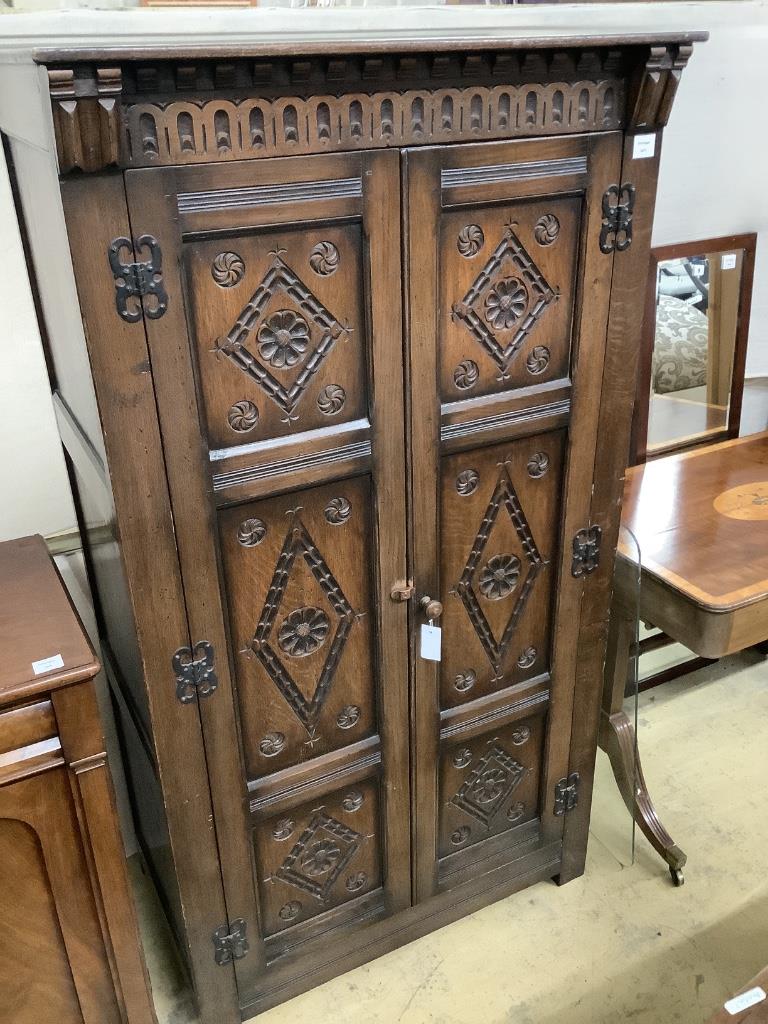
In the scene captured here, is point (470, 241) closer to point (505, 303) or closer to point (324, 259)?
point (505, 303)

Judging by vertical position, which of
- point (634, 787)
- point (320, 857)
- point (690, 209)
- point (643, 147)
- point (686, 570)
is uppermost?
point (643, 147)

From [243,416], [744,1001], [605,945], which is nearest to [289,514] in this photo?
[243,416]

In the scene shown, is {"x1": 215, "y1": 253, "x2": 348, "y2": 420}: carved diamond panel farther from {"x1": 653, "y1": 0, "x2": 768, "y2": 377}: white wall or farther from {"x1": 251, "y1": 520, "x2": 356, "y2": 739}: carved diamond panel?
{"x1": 653, "y1": 0, "x2": 768, "y2": 377}: white wall

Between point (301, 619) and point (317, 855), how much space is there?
0.56 m

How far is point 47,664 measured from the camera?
1345 millimetres

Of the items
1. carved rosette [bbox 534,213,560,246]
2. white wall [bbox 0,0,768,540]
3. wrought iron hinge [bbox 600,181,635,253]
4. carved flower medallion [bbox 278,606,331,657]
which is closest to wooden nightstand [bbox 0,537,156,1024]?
white wall [bbox 0,0,768,540]

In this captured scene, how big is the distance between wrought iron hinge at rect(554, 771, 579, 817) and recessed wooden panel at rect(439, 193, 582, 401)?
38.8 inches

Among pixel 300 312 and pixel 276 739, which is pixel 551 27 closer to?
pixel 300 312

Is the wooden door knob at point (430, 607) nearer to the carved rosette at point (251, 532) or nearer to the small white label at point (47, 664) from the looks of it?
the carved rosette at point (251, 532)

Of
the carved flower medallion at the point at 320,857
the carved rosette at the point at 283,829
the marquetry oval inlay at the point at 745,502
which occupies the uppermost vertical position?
the marquetry oval inlay at the point at 745,502

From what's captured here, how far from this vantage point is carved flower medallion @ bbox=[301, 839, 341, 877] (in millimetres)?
1759

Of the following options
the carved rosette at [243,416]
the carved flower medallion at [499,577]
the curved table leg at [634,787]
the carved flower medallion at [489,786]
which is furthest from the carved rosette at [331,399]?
the curved table leg at [634,787]

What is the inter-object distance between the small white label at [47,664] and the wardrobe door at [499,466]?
63 centimetres

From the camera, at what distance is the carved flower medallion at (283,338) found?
51.3 inches
